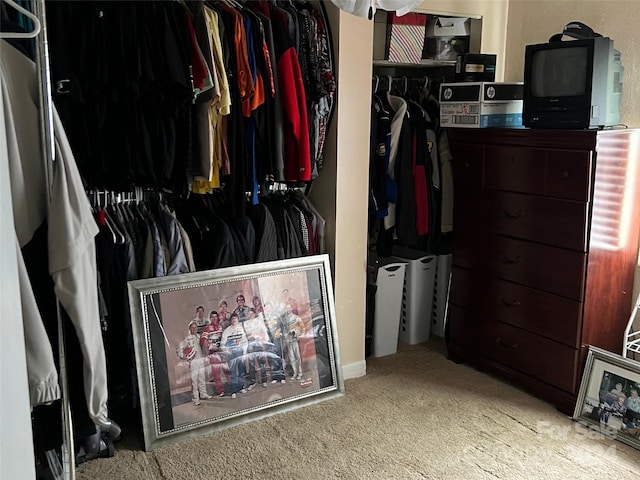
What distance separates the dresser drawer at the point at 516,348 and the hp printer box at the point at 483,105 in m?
0.96

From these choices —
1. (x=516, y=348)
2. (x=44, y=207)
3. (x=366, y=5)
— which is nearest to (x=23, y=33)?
(x=44, y=207)

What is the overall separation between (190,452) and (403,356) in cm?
138

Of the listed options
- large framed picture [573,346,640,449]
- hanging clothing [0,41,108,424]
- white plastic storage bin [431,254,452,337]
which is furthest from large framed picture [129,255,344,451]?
large framed picture [573,346,640,449]

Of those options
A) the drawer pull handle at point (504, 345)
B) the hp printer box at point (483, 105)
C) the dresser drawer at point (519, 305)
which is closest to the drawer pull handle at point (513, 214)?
the dresser drawer at point (519, 305)

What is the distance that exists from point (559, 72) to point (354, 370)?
1684 millimetres

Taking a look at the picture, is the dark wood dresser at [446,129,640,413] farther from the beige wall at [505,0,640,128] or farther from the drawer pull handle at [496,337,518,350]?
the beige wall at [505,0,640,128]

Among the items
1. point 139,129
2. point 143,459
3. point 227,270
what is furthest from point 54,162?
point 143,459

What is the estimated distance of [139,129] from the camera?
2496 mm

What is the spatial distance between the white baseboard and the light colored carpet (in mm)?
120

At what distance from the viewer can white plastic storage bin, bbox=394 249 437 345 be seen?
3643 millimetres

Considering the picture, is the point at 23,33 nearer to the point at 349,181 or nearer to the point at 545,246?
the point at 349,181

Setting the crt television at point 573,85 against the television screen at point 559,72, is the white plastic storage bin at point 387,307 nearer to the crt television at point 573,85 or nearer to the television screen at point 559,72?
the crt television at point 573,85

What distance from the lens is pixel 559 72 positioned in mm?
2879

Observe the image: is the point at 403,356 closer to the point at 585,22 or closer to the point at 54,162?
the point at 585,22
